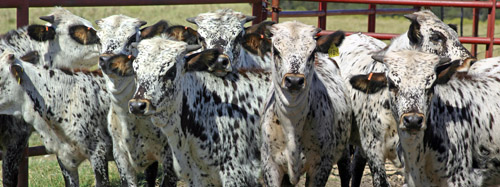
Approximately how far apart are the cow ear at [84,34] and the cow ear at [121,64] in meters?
1.53

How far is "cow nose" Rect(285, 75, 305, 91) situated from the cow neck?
4.84ft

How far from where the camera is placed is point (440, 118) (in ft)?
18.1

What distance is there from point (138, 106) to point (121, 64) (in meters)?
0.98

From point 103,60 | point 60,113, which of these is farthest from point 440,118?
point 60,113

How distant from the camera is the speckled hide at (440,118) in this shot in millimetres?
5191

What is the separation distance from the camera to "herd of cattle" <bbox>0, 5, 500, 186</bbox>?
544 centimetres

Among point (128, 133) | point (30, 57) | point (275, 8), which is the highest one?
point (275, 8)

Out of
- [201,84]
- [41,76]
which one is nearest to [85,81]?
[41,76]

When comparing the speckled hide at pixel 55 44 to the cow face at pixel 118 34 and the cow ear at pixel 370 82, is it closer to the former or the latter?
the cow face at pixel 118 34

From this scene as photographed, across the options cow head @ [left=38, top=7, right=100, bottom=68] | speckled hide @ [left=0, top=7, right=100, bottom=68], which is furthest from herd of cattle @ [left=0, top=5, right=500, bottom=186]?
cow head @ [left=38, top=7, right=100, bottom=68]

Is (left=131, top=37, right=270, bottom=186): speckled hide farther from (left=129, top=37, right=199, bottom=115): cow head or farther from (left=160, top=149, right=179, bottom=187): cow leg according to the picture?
(left=160, top=149, right=179, bottom=187): cow leg

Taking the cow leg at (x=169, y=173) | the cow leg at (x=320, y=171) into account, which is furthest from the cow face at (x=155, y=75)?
the cow leg at (x=320, y=171)

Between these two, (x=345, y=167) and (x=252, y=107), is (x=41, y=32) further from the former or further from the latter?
(x=345, y=167)

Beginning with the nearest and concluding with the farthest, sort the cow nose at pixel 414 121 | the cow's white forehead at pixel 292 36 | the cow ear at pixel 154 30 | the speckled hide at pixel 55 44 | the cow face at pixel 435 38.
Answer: the cow nose at pixel 414 121
the cow's white forehead at pixel 292 36
the cow face at pixel 435 38
the cow ear at pixel 154 30
the speckled hide at pixel 55 44
